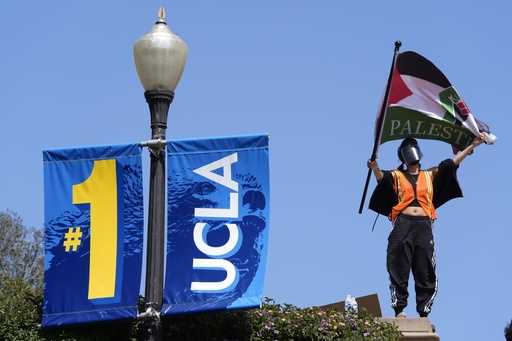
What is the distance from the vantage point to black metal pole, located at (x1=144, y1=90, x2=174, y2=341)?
1199 centimetres

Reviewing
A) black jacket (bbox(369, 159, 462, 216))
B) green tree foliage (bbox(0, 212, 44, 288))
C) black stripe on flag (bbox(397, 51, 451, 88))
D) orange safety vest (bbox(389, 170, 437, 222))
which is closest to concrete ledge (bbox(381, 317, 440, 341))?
orange safety vest (bbox(389, 170, 437, 222))

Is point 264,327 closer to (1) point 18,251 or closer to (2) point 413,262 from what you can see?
(2) point 413,262

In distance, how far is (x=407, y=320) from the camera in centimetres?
1347

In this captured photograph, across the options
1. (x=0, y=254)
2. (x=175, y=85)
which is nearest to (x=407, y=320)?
(x=175, y=85)

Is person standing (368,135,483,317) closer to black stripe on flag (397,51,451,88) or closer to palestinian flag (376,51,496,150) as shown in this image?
palestinian flag (376,51,496,150)

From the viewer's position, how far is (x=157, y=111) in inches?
482

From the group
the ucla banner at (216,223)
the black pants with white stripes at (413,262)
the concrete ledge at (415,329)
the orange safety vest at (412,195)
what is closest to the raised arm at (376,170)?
the orange safety vest at (412,195)

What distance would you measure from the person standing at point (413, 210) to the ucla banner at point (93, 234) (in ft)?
9.47

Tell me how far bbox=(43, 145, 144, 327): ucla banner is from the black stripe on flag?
3.72 m

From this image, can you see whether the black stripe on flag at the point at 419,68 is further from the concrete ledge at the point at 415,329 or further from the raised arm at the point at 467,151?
the concrete ledge at the point at 415,329

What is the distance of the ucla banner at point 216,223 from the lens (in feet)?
40.9

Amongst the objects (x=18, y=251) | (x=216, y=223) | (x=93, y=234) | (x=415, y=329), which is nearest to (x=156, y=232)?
(x=216, y=223)

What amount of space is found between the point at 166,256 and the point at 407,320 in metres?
2.70

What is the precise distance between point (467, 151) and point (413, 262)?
4.86 ft
